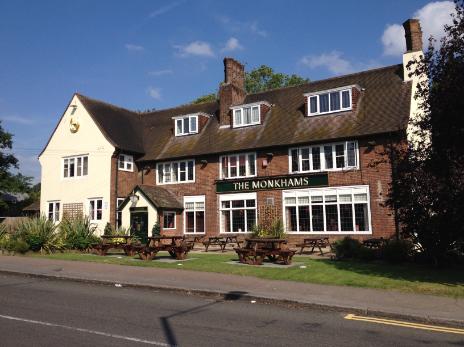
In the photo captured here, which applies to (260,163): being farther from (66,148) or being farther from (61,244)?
(66,148)

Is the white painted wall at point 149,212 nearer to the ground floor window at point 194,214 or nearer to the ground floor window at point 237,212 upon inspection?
the ground floor window at point 194,214

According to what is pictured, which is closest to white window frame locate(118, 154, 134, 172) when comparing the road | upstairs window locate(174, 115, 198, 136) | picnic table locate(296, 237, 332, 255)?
upstairs window locate(174, 115, 198, 136)

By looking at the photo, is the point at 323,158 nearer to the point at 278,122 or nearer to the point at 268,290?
the point at 278,122

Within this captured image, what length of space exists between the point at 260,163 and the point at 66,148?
1470 centimetres

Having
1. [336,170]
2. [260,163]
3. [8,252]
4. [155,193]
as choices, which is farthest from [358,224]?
[8,252]

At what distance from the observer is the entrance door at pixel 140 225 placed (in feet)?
88.4

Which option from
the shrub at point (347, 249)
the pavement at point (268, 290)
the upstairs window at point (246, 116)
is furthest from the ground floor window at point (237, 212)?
the pavement at point (268, 290)

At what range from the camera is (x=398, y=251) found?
1664cm

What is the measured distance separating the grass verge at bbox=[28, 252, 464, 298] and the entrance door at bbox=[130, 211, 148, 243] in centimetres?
892

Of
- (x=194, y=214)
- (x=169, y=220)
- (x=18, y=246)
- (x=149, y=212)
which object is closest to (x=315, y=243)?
(x=194, y=214)

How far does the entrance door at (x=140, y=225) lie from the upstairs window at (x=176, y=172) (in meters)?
3.38

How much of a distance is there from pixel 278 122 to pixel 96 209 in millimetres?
13374

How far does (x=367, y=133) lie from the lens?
22.8 metres

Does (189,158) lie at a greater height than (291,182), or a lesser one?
greater
